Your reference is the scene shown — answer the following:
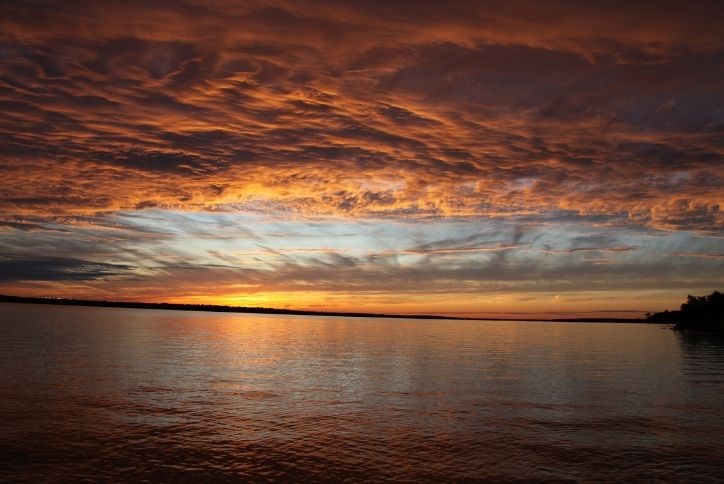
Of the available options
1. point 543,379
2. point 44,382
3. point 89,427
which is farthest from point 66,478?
point 543,379

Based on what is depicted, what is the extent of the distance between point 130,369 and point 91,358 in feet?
38.2

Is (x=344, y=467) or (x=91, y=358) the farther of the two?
(x=91, y=358)

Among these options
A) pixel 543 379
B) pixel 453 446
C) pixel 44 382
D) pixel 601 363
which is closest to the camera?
pixel 453 446

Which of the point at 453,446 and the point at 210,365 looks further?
the point at 210,365

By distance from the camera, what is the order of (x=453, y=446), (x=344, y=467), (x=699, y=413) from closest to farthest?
1. (x=344, y=467)
2. (x=453, y=446)
3. (x=699, y=413)

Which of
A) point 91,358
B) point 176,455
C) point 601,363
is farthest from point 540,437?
point 91,358

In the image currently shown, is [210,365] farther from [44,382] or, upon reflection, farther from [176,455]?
[176,455]

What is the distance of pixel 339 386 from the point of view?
4453 centimetres

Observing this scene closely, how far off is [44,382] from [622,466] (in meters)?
40.6

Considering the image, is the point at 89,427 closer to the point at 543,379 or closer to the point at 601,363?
the point at 543,379

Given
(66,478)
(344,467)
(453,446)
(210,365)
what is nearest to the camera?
(66,478)

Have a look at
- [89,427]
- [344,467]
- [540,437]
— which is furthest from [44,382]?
[540,437]

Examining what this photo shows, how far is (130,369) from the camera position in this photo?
51.0 metres

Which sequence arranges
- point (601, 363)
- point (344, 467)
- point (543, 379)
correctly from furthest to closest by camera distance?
point (601, 363) < point (543, 379) < point (344, 467)
